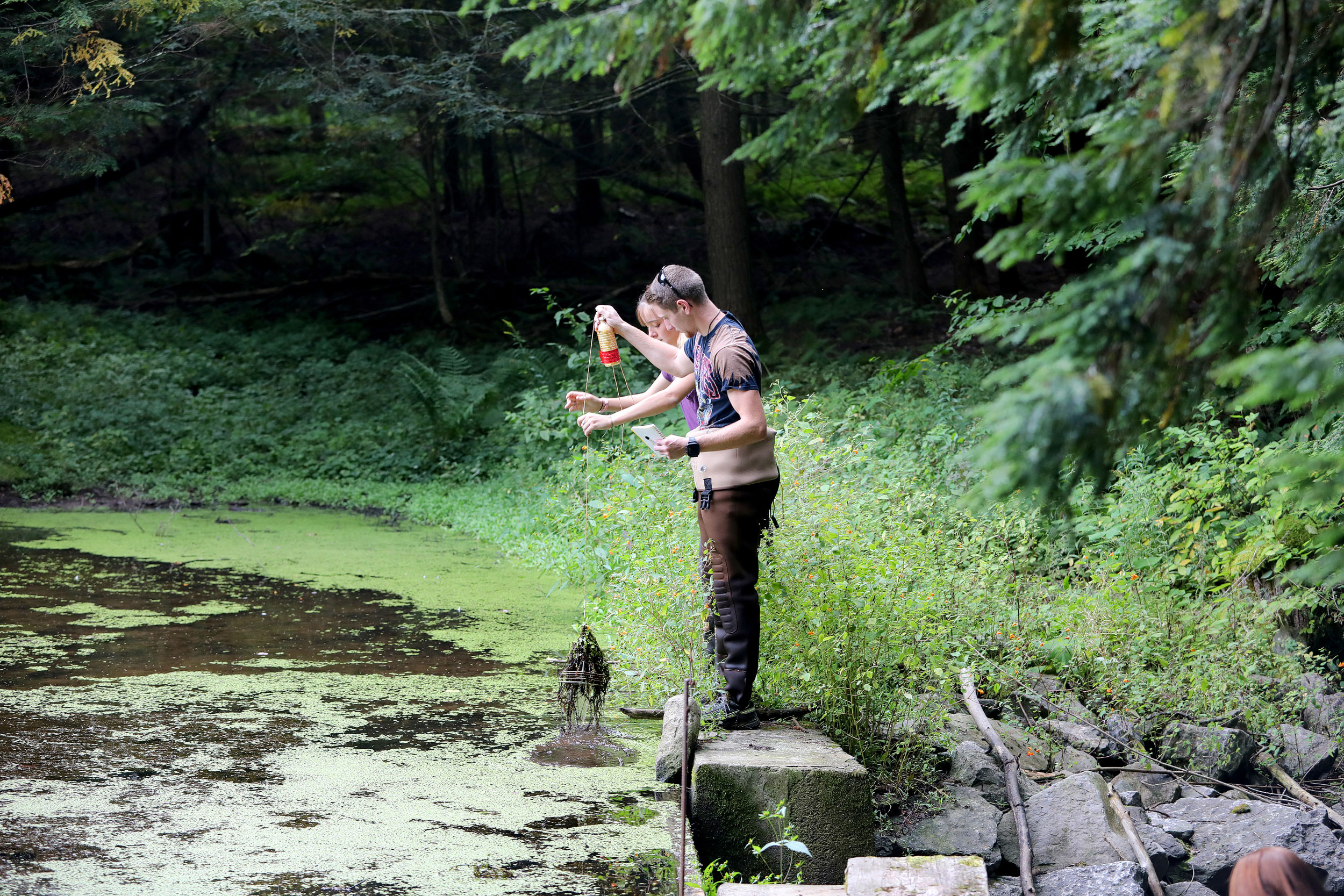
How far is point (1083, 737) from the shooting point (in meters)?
4.66

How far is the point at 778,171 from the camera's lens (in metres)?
15.8

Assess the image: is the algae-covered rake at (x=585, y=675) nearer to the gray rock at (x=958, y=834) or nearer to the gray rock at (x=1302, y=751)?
the gray rock at (x=958, y=834)

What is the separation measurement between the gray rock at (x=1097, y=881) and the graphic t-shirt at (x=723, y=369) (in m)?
1.74

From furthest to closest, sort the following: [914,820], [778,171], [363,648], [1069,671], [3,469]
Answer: [778,171] < [3,469] < [363,648] < [1069,671] < [914,820]

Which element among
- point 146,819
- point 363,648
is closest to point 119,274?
point 363,648

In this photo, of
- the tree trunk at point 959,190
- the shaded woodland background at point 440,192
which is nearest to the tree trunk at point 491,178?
the shaded woodland background at point 440,192

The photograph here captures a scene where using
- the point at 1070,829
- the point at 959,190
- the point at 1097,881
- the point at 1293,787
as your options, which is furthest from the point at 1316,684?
the point at 959,190

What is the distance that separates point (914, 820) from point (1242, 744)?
5.77 feet

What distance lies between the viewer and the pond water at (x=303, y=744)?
3.11 m

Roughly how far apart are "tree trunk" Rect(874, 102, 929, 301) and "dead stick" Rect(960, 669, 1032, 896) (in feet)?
30.7

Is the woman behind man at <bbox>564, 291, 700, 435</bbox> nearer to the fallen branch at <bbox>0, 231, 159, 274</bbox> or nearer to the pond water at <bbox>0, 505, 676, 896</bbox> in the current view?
the pond water at <bbox>0, 505, 676, 896</bbox>

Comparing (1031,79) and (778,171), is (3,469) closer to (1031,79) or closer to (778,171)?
(778,171)

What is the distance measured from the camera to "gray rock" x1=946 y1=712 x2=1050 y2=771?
14.4ft

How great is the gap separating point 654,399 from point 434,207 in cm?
1173
